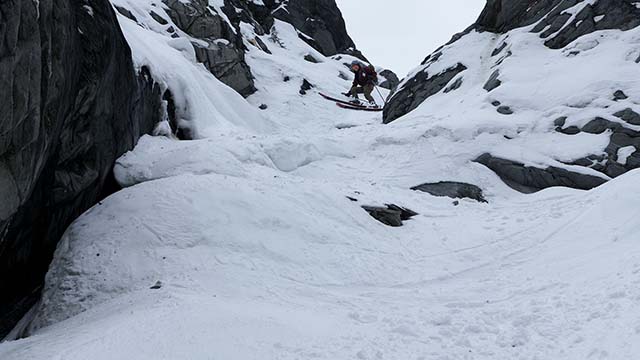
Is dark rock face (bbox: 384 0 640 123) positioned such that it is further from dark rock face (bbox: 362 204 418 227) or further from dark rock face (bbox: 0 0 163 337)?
dark rock face (bbox: 0 0 163 337)

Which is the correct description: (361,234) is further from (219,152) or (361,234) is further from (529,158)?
(529,158)

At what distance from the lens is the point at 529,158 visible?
1719 cm

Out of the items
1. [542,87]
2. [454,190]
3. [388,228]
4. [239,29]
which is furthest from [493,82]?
[239,29]

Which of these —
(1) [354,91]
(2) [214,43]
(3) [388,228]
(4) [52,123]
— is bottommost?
(3) [388,228]

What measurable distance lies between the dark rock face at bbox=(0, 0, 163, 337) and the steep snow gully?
0.56 metres

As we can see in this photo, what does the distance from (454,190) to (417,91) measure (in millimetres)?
12448

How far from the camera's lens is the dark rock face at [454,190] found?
53.4ft

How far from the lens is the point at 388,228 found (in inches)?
504

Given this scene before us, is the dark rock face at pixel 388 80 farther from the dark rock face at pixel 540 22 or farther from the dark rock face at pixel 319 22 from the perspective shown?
the dark rock face at pixel 540 22

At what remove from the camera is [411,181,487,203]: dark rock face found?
640 inches

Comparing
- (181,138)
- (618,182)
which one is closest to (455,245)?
(618,182)

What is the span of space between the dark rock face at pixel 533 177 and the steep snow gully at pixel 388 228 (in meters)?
0.06

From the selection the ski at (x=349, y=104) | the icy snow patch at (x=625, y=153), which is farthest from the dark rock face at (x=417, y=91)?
the icy snow patch at (x=625, y=153)

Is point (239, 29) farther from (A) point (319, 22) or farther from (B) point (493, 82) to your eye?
(B) point (493, 82)
